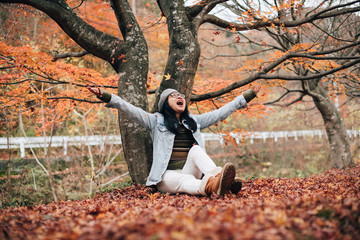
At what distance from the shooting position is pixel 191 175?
3.57 metres

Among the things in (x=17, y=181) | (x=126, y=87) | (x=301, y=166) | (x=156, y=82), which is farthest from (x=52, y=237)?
(x=301, y=166)

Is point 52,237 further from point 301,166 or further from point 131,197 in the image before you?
point 301,166

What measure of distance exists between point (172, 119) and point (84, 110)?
13.7 ft

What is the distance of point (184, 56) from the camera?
4.57m

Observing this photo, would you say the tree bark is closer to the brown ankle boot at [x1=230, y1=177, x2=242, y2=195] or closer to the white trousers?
the white trousers

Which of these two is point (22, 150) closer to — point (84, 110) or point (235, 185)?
point (84, 110)

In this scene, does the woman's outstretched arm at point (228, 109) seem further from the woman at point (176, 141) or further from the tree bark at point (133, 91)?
the tree bark at point (133, 91)

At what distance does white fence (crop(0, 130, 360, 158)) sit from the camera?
830 centimetres

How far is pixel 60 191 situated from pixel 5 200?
1.83 meters

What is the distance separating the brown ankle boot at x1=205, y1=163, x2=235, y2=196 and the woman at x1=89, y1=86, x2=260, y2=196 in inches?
4.0

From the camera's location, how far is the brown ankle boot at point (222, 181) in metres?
2.90

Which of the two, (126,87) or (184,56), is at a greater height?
(184,56)

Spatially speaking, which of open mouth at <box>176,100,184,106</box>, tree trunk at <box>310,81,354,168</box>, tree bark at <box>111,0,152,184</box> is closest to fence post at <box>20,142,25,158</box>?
tree bark at <box>111,0,152,184</box>

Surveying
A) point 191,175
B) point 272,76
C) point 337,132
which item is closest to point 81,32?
point 191,175
